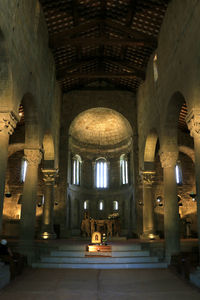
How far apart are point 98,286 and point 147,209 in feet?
37.6

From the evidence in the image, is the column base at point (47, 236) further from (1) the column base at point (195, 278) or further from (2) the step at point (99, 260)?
(1) the column base at point (195, 278)

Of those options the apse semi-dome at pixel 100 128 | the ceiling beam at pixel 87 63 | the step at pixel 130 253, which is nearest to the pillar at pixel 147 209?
the apse semi-dome at pixel 100 128

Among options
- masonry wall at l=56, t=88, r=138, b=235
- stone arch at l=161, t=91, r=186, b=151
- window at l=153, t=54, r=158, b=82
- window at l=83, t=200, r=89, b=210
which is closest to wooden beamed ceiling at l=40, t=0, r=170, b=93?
window at l=153, t=54, r=158, b=82

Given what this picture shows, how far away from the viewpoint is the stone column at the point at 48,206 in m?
18.8

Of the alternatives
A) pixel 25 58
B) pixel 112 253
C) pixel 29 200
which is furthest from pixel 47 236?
pixel 25 58

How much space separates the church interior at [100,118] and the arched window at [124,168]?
94 mm

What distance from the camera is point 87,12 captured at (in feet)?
50.6

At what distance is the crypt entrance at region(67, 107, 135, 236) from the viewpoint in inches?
939

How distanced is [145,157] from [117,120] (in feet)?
22.0

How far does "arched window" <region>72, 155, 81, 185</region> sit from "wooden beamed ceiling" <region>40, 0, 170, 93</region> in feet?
25.1

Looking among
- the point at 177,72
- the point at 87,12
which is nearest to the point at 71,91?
the point at 87,12

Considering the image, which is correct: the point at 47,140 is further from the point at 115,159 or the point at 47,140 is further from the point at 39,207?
the point at 115,159

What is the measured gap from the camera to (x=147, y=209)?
1923cm

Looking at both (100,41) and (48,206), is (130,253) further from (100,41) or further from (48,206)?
(100,41)
